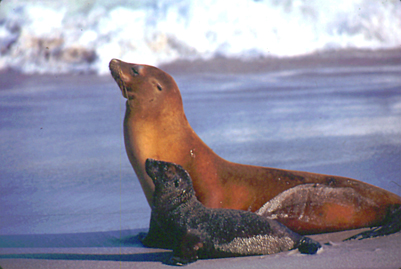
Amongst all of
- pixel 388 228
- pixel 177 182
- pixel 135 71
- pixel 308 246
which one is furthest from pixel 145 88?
pixel 388 228

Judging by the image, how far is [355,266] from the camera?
2.47m

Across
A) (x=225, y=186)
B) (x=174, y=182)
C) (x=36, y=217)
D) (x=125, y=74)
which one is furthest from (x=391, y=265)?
(x=36, y=217)

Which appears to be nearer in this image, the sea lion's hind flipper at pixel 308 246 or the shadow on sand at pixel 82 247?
the sea lion's hind flipper at pixel 308 246

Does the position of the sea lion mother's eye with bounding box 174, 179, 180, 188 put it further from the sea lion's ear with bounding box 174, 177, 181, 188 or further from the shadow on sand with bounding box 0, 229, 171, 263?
the shadow on sand with bounding box 0, 229, 171, 263

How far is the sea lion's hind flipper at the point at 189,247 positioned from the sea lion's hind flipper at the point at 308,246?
643mm

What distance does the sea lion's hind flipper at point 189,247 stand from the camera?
2596mm

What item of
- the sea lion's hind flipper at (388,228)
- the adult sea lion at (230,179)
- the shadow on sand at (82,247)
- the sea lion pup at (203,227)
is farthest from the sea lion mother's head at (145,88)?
the sea lion's hind flipper at (388,228)

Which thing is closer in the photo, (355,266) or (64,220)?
(355,266)

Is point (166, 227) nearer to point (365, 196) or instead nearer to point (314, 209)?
point (314, 209)

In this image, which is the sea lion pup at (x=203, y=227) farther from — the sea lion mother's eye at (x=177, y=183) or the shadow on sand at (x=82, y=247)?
the shadow on sand at (x=82, y=247)

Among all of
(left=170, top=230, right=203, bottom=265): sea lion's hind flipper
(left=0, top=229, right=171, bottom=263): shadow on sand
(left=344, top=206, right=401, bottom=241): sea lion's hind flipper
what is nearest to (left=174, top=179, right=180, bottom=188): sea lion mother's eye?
(left=170, top=230, right=203, bottom=265): sea lion's hind flipper

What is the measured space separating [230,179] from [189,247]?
0.71 metres

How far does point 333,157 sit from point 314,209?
1.77 m

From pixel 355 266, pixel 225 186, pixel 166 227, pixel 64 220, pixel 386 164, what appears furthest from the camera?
pixel 386 164
